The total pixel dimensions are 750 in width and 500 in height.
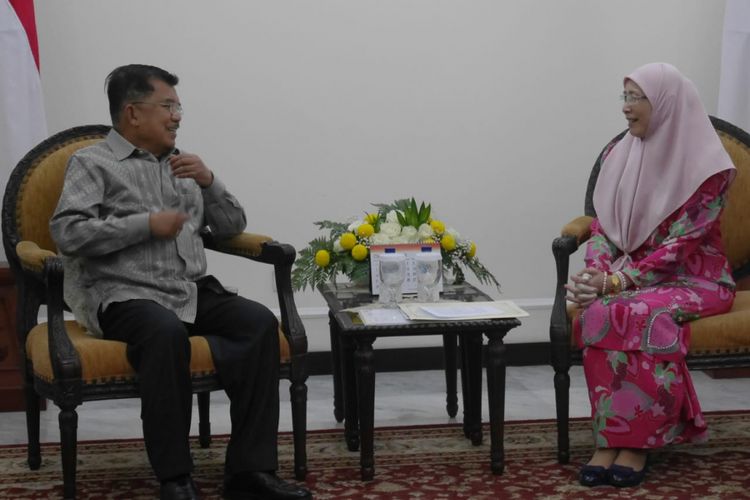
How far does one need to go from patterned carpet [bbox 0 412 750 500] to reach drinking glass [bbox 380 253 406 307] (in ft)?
1.65

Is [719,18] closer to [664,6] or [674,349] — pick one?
[664,6]

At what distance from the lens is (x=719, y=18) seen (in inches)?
179

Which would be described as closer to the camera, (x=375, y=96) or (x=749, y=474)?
(x=749, y=474)

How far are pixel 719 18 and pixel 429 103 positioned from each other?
50.7 inches

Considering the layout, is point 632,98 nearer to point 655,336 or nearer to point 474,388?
point 655,336

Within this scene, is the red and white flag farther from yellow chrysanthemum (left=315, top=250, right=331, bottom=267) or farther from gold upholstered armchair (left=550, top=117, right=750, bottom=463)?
gold upholstered armchair (left=550, top=117, right=750, bottom=463)

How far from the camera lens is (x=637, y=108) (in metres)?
3.30

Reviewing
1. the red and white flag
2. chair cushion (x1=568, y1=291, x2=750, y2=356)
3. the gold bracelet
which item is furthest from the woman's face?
the red and white flag

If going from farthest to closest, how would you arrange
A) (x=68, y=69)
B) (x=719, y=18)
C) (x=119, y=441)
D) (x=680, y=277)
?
(x=719, y=18), (x=68, y=69), (x=119, y=441), (x=680, y=277)

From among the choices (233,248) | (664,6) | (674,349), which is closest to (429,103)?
(664,6)

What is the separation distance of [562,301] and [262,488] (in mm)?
1045

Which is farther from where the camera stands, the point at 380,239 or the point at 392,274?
the point at 380,239

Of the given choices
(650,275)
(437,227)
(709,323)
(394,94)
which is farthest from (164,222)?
(394,94)

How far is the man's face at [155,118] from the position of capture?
3.08m
